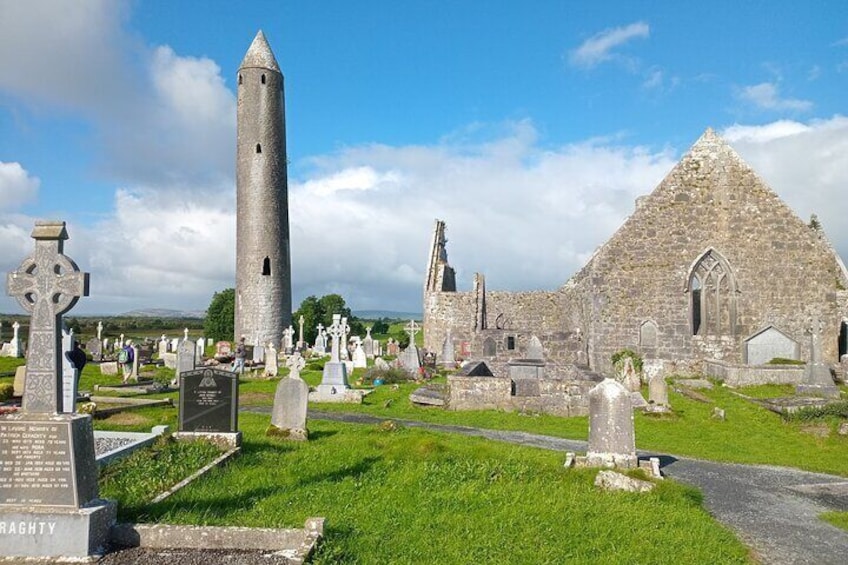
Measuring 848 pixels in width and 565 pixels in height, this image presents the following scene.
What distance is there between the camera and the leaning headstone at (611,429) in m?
9.34

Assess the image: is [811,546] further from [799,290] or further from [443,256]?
[443,256]

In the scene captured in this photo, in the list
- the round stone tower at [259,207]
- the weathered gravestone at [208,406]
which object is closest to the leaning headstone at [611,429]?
the weathered gravestone at [208,406]

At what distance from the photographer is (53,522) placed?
5477 mm

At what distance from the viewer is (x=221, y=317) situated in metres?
64.2

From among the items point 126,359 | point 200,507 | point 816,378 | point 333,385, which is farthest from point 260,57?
point 200,507

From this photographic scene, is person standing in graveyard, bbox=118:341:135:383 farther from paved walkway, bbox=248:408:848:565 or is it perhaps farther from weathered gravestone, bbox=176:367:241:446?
paved walkway, bbox=248:408:848:565

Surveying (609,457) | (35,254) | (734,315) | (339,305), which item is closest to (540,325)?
(734,315)

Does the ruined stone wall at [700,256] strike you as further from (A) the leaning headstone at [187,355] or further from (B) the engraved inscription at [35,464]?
(B) the engraved inscription at [35,464]

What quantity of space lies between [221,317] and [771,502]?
61.0m

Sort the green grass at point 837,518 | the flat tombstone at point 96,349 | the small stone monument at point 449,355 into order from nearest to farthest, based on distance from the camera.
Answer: the green grass at point 837,518 < the small stone monument at point 449,355 < the flat tombstone at point 96,349

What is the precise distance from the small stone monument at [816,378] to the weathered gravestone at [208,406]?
1476 cm

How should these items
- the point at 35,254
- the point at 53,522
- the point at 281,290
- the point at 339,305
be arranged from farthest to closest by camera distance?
the point at 339,305
the point at 281,290
the point at 35,254
the point at 53,522

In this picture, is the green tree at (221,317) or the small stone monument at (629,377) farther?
the green tree at (221,317)

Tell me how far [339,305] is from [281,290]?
121ft
